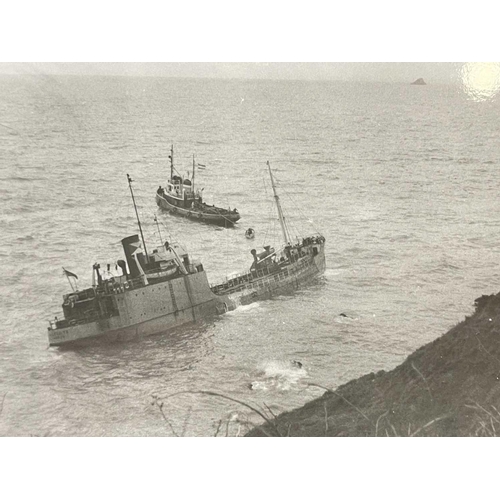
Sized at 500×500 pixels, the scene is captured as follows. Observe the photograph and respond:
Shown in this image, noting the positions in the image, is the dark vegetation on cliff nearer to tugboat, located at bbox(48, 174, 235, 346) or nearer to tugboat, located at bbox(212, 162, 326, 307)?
tugboat, located at bbox(212, 162, 326, 307)

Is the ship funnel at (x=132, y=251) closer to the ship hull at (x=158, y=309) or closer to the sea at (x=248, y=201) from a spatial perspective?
the sea at (x=248, y=201)

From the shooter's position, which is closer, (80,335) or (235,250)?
(80,335)

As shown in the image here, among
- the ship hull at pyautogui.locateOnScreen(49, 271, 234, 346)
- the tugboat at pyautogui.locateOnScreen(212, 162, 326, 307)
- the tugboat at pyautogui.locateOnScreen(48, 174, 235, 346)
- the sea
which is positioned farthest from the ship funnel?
the tugboat at pyautogui.locateOnScreen(212, 162, 326, 307)

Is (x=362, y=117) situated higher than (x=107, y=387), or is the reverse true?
(x=362, y=117)

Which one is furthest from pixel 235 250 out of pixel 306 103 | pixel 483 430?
pixel 483 430

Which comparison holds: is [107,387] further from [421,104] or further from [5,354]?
[421,104]

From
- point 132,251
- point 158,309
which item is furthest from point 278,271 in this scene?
point 132,251
